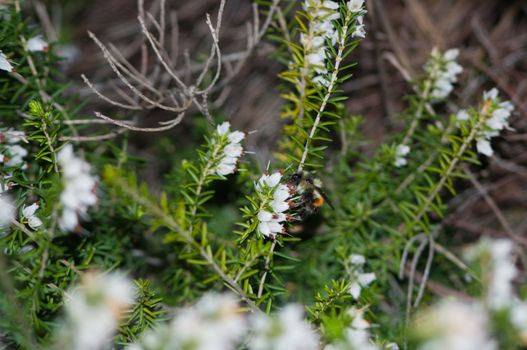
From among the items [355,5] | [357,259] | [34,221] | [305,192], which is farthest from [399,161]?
[34,221]

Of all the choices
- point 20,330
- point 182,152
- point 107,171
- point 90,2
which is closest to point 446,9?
point 182,152

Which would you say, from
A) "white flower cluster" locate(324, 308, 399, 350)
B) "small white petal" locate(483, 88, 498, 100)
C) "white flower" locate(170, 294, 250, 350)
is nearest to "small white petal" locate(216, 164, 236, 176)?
Result: "white flower cluster" locate(324, 308, 399, 350)

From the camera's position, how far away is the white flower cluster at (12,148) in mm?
2961

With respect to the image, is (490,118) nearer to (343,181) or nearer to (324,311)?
(343,181)

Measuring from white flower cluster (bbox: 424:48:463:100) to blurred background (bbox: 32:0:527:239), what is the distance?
32.1 inches

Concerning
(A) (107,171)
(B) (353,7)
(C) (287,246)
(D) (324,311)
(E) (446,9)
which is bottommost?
(C) (287,246)

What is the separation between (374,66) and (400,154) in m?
1.75

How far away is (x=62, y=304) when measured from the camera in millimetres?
2754

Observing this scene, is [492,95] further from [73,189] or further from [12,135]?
[12,135]

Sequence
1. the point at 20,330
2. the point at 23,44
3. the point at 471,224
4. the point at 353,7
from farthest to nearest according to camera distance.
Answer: the point at 471,224, the point at 23,44, the point at 353,7, the point at 20,330

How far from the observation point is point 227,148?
9.03ft

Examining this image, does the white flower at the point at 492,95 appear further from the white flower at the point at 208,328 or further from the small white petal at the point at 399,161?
the white flower at the point at 208,328

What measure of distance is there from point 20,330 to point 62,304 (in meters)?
0.52

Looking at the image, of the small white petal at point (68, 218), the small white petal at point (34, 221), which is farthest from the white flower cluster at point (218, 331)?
the small white petal at point (34, 221)
